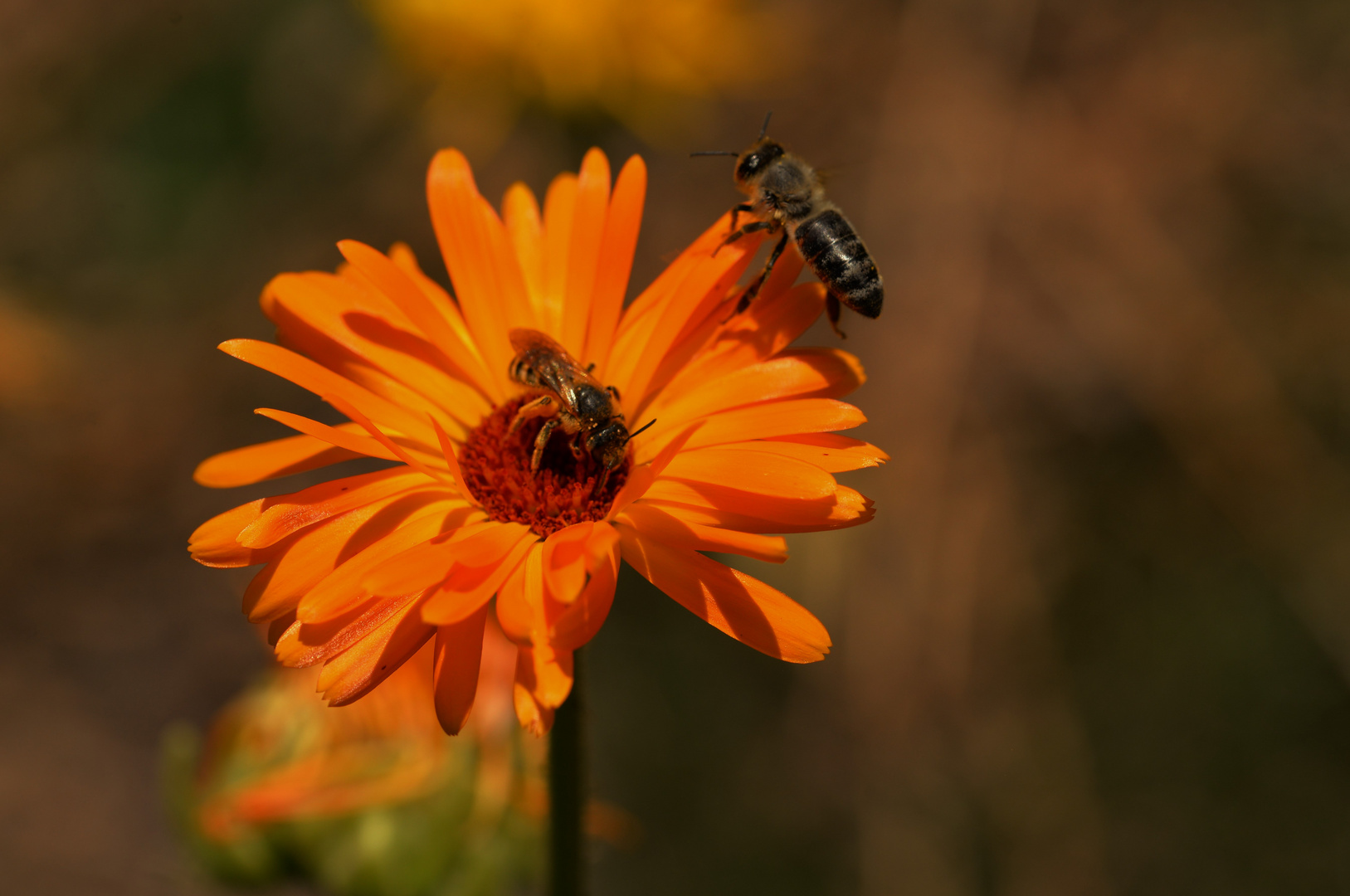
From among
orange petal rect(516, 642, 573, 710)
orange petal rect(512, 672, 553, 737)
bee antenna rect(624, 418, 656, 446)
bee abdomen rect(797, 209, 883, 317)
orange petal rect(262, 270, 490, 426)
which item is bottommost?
orange petal rect(512, 672, 553, 737)

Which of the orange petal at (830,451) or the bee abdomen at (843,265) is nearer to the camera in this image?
the orange petal at (830,451)

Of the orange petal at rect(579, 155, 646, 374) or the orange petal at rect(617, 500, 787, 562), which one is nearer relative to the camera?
the orange petal at rect(617, 500, 787, 562)

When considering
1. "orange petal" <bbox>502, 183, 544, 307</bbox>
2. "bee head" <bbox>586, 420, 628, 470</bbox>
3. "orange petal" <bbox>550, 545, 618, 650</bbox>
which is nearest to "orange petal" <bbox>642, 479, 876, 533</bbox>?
"orange petal" <bbox>550, 545, 618, 650</bbox>

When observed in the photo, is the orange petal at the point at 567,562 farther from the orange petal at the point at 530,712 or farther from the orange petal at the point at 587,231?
the orange petal at the point at 587,231

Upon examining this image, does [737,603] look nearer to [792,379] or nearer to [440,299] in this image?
[792,379]

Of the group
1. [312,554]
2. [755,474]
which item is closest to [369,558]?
[312,554]

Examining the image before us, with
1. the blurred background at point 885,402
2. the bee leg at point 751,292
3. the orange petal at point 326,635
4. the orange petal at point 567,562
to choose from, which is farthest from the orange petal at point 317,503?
the blurred background at point 885,402

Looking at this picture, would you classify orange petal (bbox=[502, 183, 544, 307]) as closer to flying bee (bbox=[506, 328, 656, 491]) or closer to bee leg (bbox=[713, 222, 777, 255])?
flying bee (bbox=[506, 328, 656, 491])

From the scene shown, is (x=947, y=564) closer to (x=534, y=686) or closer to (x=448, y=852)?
(x=448, y=852)

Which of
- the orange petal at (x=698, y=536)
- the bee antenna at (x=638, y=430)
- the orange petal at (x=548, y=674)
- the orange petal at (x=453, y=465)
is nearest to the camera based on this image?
the orange petal at (x=548, y=674)
